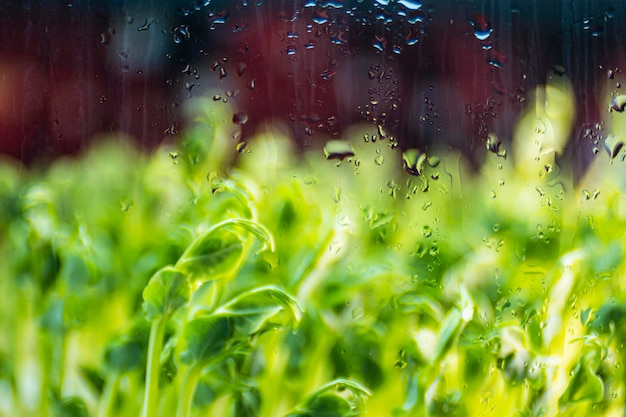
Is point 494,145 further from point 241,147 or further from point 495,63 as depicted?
point 241,147

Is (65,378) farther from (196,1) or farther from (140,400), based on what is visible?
(196,1)

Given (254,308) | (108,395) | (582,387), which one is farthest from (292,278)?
(582,387)

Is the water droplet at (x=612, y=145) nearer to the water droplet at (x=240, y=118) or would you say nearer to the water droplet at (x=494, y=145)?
the water droplet at (x=494, y=145)

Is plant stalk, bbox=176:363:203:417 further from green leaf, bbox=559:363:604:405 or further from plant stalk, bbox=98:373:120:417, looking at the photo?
green leaf, bbox=559:363:604:405

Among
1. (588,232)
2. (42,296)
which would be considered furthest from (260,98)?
(588,232)

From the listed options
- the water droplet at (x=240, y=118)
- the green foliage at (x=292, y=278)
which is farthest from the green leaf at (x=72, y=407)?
the water droplet at (x=240, y=118)

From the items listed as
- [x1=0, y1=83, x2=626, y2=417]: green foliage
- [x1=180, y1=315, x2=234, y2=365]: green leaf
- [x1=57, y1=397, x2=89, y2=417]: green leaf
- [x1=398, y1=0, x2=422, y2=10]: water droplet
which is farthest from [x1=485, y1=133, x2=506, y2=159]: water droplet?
[x1=57, y1=397, x2=89, y2=417]: green leaf
